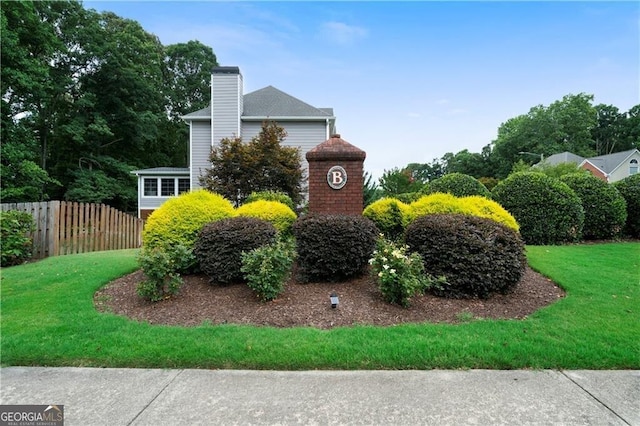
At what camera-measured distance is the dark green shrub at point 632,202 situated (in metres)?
9.52

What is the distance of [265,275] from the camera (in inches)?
175

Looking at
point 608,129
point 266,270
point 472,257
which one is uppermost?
point 608,129

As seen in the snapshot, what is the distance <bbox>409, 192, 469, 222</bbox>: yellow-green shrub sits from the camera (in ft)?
19.9

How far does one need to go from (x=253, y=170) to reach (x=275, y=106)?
6686 mm

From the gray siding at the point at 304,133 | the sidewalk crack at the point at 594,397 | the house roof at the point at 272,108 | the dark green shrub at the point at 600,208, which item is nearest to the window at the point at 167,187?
the house roof at the point at 272,108

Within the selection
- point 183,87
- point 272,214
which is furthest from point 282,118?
point 183,87

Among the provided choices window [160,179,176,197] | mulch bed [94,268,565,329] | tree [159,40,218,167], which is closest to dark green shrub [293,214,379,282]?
mulch bed [94,268,565,329]

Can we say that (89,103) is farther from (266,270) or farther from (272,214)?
(266,270)

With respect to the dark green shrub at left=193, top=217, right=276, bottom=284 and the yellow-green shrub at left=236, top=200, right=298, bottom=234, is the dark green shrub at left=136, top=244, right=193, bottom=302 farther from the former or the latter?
the yellow-green shrub at left=236, top=200, right=298, bottom=234

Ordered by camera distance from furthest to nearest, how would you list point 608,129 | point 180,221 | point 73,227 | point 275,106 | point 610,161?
point 608,129, point 610,161, point 275,106, point 73,227, point 180,221

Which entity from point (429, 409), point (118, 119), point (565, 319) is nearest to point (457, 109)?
point (565, 319)

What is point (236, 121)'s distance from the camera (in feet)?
54.6

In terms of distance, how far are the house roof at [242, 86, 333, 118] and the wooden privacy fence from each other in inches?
364

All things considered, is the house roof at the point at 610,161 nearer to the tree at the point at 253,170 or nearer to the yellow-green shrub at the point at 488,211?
the tree at the point at 253,170
